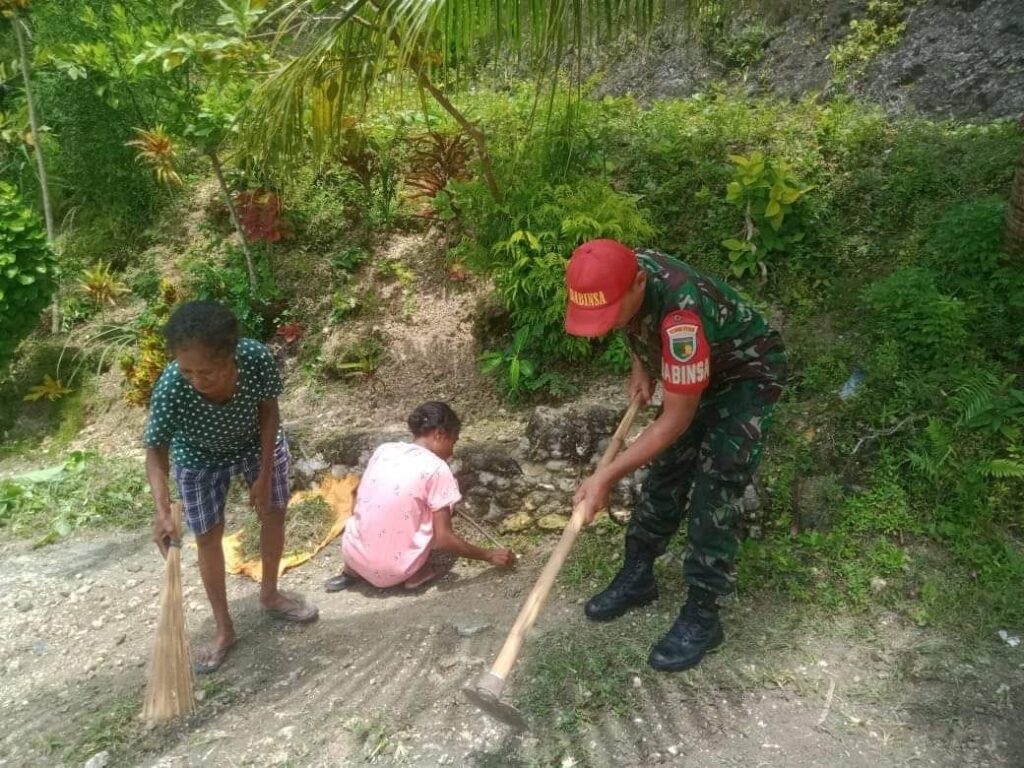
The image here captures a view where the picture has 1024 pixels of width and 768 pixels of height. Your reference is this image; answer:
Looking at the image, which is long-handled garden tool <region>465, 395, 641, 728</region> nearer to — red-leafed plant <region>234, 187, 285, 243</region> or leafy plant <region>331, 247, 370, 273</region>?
leafy plant <region>331, 247, 370, 273</region>

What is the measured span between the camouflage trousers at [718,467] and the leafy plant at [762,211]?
2.13 meters

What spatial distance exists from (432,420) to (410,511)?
435 mm

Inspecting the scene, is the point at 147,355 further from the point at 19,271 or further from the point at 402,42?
the point at 402,42

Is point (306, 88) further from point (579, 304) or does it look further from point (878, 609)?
point (878, 609)

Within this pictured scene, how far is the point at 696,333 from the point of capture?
213 centimetres

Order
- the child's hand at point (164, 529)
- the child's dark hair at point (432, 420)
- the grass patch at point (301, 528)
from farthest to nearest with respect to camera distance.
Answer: the grass patch at point (301, 528), the child's dark hair at point (432, 420), the child's hand at point (164, 529)

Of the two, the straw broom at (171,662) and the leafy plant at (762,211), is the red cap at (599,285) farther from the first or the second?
the leafy plant at (762,211)

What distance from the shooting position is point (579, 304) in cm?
215

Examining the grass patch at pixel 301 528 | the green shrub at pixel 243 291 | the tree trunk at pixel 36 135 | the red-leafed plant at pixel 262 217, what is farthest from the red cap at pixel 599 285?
the tree trunk at pixel 36 135

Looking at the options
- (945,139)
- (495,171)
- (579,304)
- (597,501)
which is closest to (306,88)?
Answer: (495,171)

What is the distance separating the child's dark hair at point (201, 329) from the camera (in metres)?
2.28

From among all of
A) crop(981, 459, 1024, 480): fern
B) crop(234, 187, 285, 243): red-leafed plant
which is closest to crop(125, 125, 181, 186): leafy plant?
crop(234, 187, 285, 243): red-leafed plant

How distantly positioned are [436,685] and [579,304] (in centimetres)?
158

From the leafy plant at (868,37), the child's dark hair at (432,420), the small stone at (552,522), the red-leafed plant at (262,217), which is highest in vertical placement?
the leafy plant at (868,37)
